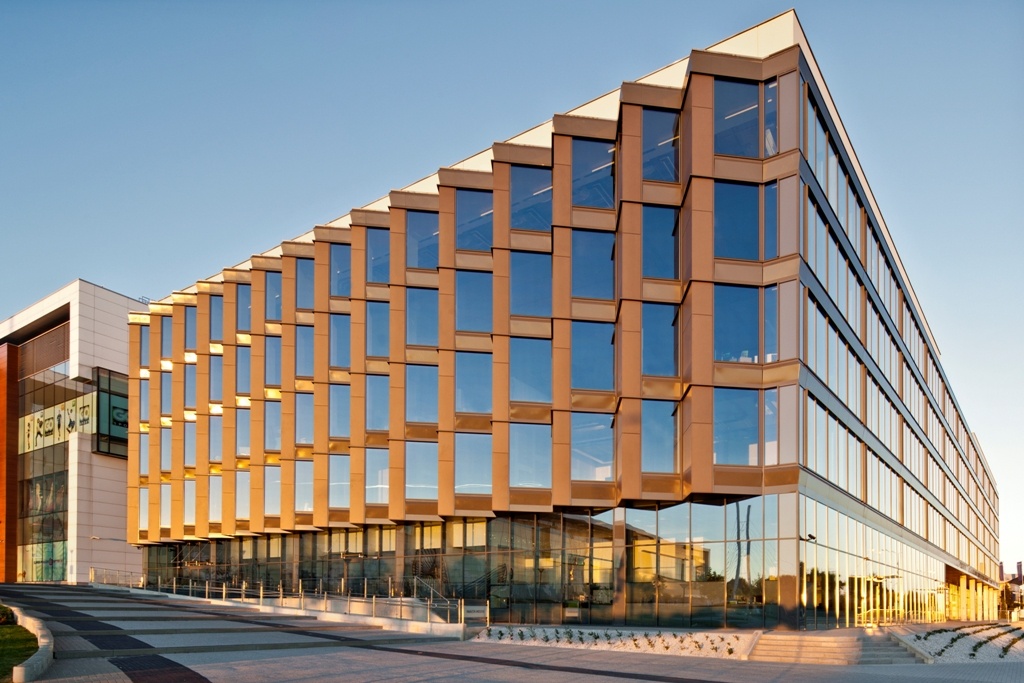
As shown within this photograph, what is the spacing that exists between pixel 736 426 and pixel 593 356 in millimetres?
6763

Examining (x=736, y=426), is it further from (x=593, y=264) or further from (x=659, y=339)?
(x=593, y=264)

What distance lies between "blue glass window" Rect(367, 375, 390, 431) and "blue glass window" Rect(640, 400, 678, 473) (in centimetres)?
1428

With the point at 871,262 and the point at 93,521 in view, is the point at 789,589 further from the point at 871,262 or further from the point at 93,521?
the point at 93,521

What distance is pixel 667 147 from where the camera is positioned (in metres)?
33.0

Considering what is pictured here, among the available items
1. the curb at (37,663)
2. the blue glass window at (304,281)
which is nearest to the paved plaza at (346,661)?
the curb at (37,663)

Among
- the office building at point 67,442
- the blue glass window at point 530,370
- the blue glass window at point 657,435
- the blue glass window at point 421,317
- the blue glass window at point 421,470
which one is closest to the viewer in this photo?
the blue glass window at point 657,435

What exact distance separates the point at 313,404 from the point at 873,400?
2554 cm

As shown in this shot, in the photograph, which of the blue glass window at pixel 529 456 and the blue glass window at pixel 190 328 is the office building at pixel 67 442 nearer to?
the blue glass window at pixel 190 328

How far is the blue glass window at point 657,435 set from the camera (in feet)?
105

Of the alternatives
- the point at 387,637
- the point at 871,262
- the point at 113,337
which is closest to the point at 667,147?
the point at 871,262

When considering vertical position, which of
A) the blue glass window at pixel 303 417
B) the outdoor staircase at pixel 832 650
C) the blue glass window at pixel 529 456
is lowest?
the outdoor staircase at pixel 832 650

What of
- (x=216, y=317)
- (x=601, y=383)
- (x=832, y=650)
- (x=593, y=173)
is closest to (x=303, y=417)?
(x=216, y=317)

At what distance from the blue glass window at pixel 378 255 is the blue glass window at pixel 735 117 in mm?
17862

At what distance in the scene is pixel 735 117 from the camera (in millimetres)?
30672
